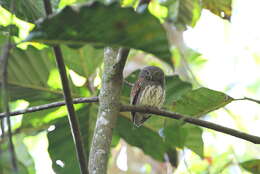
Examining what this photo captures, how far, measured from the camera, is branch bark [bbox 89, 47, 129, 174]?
1574 mm

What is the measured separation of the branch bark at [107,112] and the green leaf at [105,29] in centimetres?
42

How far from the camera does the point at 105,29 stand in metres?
1.08

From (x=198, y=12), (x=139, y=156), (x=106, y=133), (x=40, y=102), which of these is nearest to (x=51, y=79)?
(x=40, y=102)

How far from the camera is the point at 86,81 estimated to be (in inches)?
117

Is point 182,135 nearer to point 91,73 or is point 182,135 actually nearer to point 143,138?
point 143,138

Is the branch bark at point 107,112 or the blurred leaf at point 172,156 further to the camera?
the blurred leaf at point 172,156

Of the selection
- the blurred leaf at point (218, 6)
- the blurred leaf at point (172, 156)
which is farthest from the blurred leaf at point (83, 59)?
the blurred leaf at point (218, 6)

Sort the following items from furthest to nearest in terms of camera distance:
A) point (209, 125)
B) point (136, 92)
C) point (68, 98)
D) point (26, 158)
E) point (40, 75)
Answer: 1. point (136, 92)
2. point (26, 158)
3. point (40, 75)
4. point (209, 125)
5. point (68, 98)

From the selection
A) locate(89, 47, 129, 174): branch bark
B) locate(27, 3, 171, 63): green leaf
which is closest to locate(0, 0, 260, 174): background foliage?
locate(27, 3, 171, 63): green leaf

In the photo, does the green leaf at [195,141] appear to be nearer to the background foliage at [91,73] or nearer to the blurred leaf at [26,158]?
the background foliage at [91,73]

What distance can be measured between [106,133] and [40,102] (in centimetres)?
132

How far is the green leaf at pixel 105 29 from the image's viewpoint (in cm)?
102

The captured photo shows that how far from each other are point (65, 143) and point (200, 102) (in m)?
1.09

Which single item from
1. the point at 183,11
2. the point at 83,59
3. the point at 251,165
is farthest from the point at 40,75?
the point at 251,165
